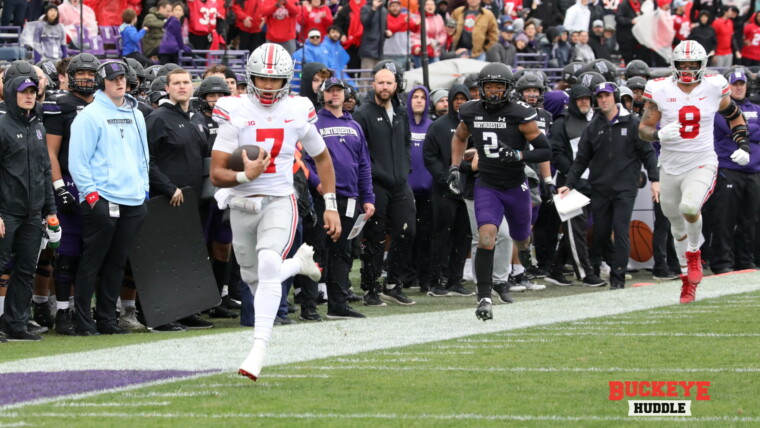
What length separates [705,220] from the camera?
14328 mm

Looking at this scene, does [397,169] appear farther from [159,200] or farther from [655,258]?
[655,258]

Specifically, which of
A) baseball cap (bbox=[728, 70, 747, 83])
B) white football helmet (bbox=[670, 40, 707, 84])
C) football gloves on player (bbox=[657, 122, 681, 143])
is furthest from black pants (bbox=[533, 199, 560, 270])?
white football helmet (bbox=[670, 40, 707, 84])

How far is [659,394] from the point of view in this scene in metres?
6.24

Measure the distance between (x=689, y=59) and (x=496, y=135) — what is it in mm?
1832

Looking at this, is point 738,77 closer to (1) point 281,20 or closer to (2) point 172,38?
(1) point 281,20

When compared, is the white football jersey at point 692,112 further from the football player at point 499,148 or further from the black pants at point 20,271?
the black pants at point 20,271

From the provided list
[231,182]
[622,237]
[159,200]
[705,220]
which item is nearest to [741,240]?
[705,220]

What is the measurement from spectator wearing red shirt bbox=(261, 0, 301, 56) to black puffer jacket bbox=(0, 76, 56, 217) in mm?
8787

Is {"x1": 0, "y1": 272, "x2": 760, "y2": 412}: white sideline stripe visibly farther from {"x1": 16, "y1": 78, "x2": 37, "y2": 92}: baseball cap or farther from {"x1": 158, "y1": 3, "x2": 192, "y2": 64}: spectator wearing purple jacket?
{"x1": 158, "y1": 3, "x2": 192, "y2": 64}: spectator wearing purple jacket

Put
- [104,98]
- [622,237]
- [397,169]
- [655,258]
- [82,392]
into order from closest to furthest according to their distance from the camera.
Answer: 1. [82,392]
2. [104,98]
3. [397,169]
4. [622,237]
5. [655,258]

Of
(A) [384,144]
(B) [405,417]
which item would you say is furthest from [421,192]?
(B) [405,417]

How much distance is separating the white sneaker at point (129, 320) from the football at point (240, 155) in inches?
127

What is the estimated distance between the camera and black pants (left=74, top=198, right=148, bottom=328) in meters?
9.41

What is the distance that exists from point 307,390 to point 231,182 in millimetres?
1219
